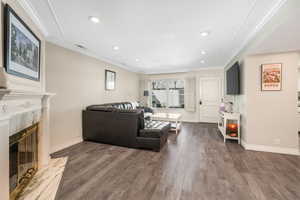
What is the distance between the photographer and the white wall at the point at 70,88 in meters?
2.93

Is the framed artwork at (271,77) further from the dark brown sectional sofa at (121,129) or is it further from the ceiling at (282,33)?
the dark brown sectional sofa at (121,129)

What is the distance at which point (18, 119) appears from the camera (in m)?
1.54

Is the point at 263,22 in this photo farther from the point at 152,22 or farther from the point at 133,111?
the point at 133,111

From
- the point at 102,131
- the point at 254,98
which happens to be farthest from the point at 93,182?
the point at 254,98

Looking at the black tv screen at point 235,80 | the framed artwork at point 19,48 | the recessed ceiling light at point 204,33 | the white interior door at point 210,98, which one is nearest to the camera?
the framed artwork at point 19,48

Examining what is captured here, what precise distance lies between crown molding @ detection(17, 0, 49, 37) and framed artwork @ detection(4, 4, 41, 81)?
0.25m

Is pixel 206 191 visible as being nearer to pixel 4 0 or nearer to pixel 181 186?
pixel 181 186

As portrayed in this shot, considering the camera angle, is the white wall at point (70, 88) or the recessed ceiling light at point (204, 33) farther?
the white wall at point (70, 88)

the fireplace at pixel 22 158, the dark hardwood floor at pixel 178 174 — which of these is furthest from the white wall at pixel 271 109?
the fireplace at pixel 22 158

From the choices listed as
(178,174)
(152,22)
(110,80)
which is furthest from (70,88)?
(178,174)

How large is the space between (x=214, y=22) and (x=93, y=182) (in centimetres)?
329

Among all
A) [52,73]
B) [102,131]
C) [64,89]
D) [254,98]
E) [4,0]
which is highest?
[4,0]

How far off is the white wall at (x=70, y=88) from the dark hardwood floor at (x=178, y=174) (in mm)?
534

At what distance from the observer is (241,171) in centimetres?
212
